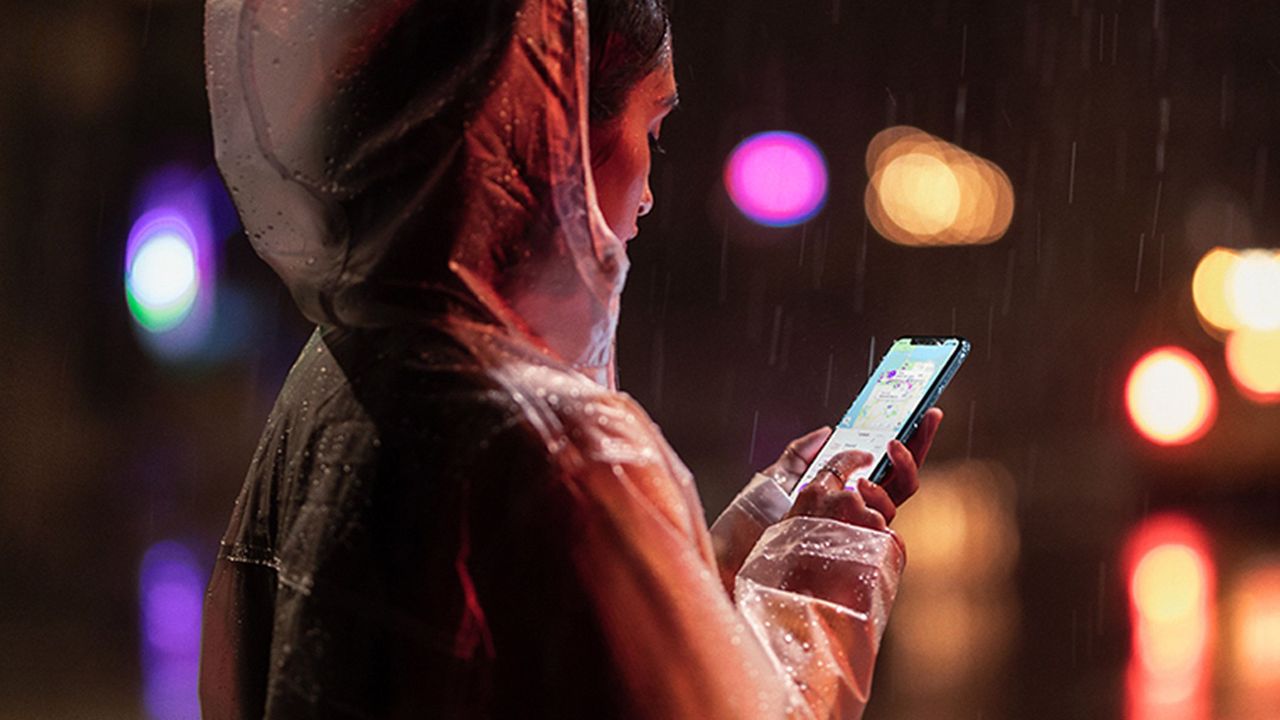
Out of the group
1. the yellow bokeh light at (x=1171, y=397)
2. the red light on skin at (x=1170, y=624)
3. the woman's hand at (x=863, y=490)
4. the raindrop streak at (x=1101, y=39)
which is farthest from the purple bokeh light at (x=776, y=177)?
the woman's hand at (x=863, y=490)

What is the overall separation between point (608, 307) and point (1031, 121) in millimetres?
12468

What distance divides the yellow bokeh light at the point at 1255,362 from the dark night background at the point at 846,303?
215 mm

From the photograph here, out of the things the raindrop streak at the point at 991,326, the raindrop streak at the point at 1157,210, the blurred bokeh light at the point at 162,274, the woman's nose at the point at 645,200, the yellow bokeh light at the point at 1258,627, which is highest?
the raindrop streak at the point at 1157,210

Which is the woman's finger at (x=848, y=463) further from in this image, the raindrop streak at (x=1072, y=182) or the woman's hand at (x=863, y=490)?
the raindrop streak at (x=1072, y=182)

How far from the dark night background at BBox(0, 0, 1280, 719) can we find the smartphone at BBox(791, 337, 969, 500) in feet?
10.6

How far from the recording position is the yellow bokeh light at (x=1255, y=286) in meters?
12.9

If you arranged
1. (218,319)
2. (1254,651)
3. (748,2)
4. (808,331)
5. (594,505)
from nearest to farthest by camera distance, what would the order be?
(594,505), (1254,651), (748,2), (218,319), (808,331)

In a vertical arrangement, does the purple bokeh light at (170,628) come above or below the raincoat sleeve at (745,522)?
below

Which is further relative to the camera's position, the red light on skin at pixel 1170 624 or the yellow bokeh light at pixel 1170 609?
the yellow bokeh light at pixel 1170 609

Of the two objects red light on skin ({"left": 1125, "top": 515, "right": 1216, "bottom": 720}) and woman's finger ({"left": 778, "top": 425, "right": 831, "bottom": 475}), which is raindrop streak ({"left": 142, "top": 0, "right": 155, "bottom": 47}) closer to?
red light on skin ({"left": 1125, "top": 515, "right": 1216, "bottom": 720})

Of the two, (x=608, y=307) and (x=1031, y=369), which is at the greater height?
(x=608, y=307)

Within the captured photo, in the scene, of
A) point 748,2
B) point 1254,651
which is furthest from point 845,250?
point 1254,651

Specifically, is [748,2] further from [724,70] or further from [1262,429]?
[1262,429]

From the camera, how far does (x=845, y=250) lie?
13.5 metres
